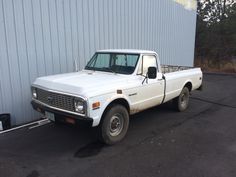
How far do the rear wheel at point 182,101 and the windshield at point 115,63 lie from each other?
219cm

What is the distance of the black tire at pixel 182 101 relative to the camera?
656 centimetres

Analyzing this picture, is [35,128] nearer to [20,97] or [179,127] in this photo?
[20,97]

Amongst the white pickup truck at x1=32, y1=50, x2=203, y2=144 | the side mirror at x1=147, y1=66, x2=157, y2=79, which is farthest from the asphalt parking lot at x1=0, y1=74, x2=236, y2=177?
the side mirror at x1=147, y1=66, x2=157, y2=79

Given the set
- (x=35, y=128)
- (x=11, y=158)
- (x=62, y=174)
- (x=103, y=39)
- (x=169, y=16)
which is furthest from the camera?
(x=169, y=16)

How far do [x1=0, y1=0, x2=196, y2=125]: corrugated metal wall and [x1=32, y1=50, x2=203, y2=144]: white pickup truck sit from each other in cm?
117

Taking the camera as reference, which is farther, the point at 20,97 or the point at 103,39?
the point at 103,39

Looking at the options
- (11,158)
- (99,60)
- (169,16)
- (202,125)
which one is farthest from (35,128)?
(169,16)

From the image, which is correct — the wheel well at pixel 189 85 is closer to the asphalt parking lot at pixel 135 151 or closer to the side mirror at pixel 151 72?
the asphalt parking lot at pixel 135 151

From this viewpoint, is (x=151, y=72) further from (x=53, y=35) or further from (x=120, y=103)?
(x=53, y=35)

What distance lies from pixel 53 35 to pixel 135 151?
3.94 m

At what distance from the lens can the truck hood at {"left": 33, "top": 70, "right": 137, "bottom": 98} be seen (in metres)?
3.88

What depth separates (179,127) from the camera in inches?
215

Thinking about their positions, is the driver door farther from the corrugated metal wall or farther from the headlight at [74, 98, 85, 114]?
the corrugated metal wall

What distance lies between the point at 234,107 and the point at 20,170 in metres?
6.53
